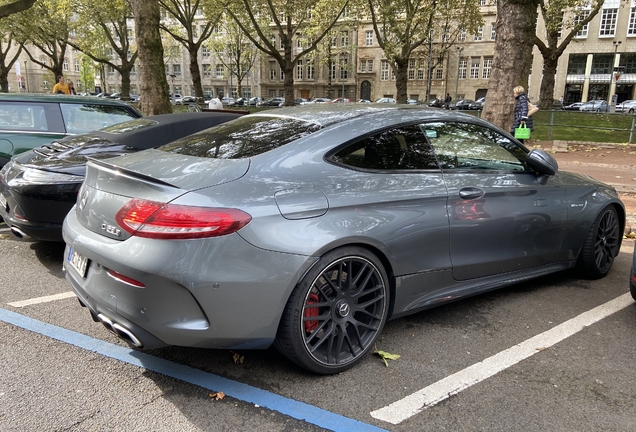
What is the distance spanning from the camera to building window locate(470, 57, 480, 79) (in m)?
63.8

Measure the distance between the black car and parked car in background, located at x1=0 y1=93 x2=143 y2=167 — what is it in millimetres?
1317

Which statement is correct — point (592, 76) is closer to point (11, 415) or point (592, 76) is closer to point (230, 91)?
point (230, 91)

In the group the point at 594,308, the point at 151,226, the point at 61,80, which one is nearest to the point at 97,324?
the point at 151,226

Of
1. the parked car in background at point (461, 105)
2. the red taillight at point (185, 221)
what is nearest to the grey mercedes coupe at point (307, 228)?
the red taillight at point (185, 221)

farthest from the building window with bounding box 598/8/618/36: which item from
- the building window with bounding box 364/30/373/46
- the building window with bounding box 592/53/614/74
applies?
the building window with bounding box 364/30/373/46

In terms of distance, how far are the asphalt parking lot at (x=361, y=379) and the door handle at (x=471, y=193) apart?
98 centimetres

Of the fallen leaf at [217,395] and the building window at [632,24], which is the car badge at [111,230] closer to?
the fallen leaf at [217,395]

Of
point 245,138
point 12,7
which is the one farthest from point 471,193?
point 12,7

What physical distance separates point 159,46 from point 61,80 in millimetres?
3914

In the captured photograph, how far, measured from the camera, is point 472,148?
12.4 ft

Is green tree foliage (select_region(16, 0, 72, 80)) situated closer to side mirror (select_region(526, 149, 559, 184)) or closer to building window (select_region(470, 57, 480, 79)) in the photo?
side mirror (select_region(526, 149, 559, 184))

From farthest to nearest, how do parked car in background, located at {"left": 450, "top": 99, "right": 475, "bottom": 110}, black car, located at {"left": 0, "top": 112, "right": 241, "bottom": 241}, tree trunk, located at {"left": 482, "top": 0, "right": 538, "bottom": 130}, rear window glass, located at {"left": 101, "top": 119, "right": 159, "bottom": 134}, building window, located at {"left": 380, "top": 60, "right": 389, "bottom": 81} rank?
building window, located at {"left": 380, "top": 60, "right": 389, "bottom": 81}, parked car in background, located at {"left": 450, "top": 99, "right": 475, "bottom": 110}, tree trunk, located at {"left": 482, "top": 0, "right": 538, "bottom": 130}, rear window glass, located at {"left": 101, "top": 119, "right": 159, "bottom": 134}, black car, located at {"left": 0, "top": 112, "right": 241, "bottom": 241}

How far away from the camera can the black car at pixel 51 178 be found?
4.57 meters

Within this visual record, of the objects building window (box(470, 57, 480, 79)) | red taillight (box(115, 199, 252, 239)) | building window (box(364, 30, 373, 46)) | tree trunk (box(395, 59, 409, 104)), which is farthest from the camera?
building window (box(364, 30, 373, 46))
